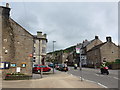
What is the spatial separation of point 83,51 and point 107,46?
1830 cm

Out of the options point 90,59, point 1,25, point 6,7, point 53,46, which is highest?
point 6,7

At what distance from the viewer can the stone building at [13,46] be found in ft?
53.1

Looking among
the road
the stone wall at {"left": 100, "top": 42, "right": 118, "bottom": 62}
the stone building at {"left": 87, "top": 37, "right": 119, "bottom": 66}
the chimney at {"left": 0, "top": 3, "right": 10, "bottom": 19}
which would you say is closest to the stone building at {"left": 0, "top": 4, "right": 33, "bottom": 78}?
the chimney at {"left": 0, "top": 3, "right": 10, "bottom": 19}

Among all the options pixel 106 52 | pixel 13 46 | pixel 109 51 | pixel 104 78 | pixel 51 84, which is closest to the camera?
pixel 51 84

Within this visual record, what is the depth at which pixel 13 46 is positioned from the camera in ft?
56.1

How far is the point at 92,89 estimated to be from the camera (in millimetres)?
9070

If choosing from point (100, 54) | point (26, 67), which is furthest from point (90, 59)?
point (26, 67)

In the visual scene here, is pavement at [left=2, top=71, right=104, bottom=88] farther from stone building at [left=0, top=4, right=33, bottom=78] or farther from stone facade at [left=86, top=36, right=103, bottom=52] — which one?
stone facade at [left=86, top=36, right=103, bottom=52]

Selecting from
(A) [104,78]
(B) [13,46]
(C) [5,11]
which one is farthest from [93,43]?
(C) [5,11]

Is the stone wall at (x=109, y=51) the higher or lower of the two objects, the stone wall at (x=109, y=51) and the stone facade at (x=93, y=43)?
the lower

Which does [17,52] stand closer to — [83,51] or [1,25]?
[1,25]

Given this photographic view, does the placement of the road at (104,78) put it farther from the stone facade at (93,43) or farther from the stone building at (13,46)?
the stone facade at (93,43)

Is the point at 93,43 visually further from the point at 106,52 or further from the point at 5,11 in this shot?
the point at 5,11

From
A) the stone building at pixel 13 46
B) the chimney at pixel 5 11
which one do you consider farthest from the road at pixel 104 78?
the chimney at pixel 5 11
